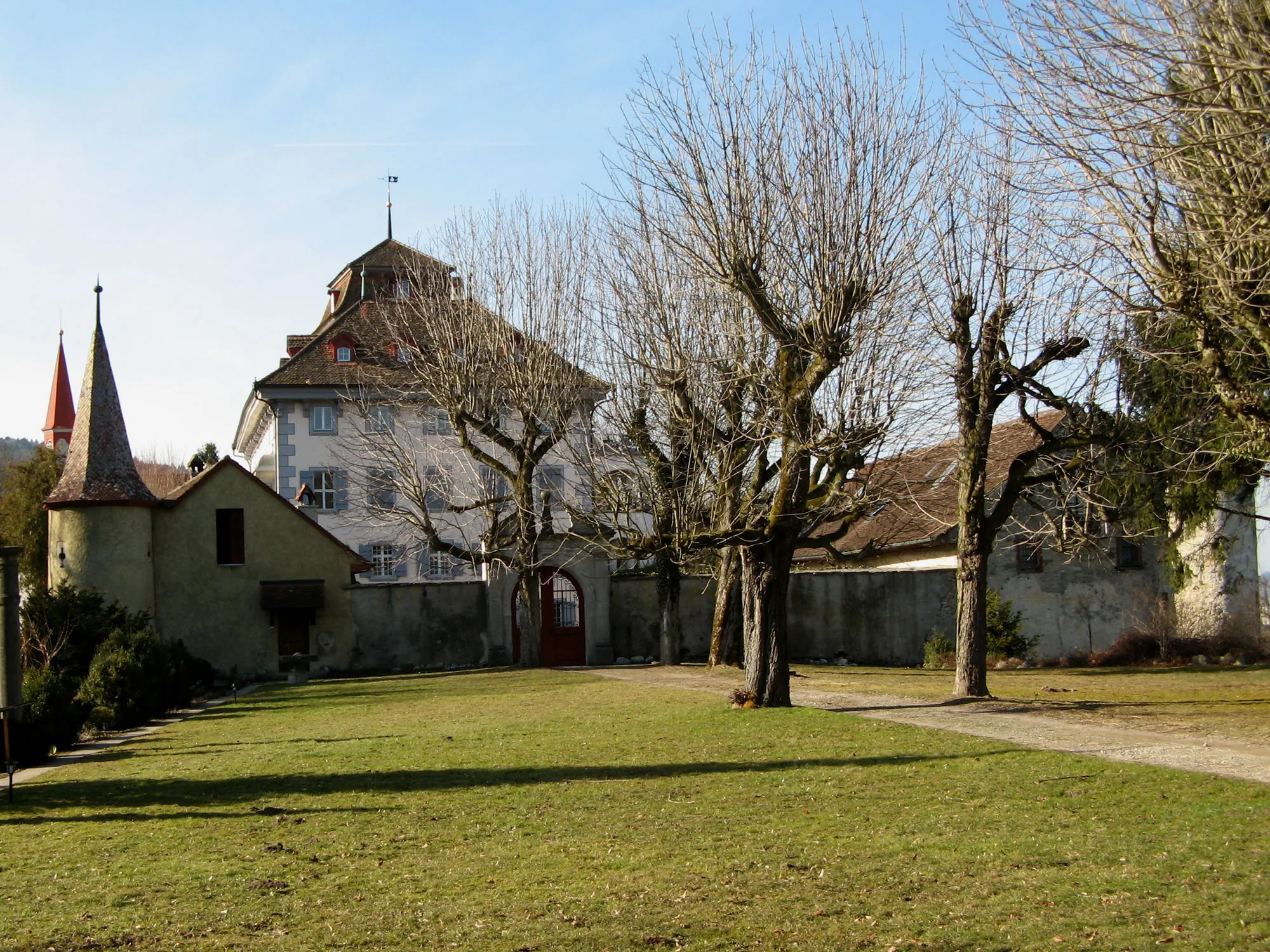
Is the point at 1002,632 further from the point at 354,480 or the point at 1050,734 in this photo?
the point at 354,480

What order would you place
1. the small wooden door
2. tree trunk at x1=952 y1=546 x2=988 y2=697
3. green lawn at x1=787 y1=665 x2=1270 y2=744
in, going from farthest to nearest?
the small wooden door → tree trunk at x1=952 y1=546 x2=988 y2=697 → green lawn at x1=787 y1=665 x2=1270 y2=744

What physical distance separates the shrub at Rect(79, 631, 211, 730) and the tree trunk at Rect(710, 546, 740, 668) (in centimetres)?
1092

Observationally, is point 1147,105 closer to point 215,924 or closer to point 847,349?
point 847,349

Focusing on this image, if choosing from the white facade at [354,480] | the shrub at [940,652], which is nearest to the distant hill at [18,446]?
the white facade at [354,480]

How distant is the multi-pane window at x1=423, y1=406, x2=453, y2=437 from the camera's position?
1174 inches

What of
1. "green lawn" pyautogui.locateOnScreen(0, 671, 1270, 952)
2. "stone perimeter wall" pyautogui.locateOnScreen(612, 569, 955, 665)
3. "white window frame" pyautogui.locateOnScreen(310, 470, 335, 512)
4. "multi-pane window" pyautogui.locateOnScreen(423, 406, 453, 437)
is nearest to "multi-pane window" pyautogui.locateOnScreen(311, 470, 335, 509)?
"white window frame" pyautogui.locateOnScreen(310, 470, 335, 512)

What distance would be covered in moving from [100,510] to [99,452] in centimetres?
153

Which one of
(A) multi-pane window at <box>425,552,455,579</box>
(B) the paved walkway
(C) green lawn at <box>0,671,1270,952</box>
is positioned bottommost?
(B) the paved walkway

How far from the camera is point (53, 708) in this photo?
1573 centimetres

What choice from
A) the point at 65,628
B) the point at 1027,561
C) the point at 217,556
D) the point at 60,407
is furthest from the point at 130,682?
the point at 60,407

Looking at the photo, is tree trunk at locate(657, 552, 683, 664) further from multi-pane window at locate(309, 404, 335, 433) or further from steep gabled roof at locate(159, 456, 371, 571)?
multi-pane window at locate(309, 404, 335, 433)

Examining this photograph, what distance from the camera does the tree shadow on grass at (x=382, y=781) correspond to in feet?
35.6

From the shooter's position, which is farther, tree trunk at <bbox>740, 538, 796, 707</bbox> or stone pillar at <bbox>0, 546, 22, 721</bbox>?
tree trunk at <bbox>740, 538, 796, 707</bbox>

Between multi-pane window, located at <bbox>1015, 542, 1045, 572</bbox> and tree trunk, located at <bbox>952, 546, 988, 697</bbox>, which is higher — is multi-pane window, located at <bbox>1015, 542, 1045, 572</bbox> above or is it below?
above
